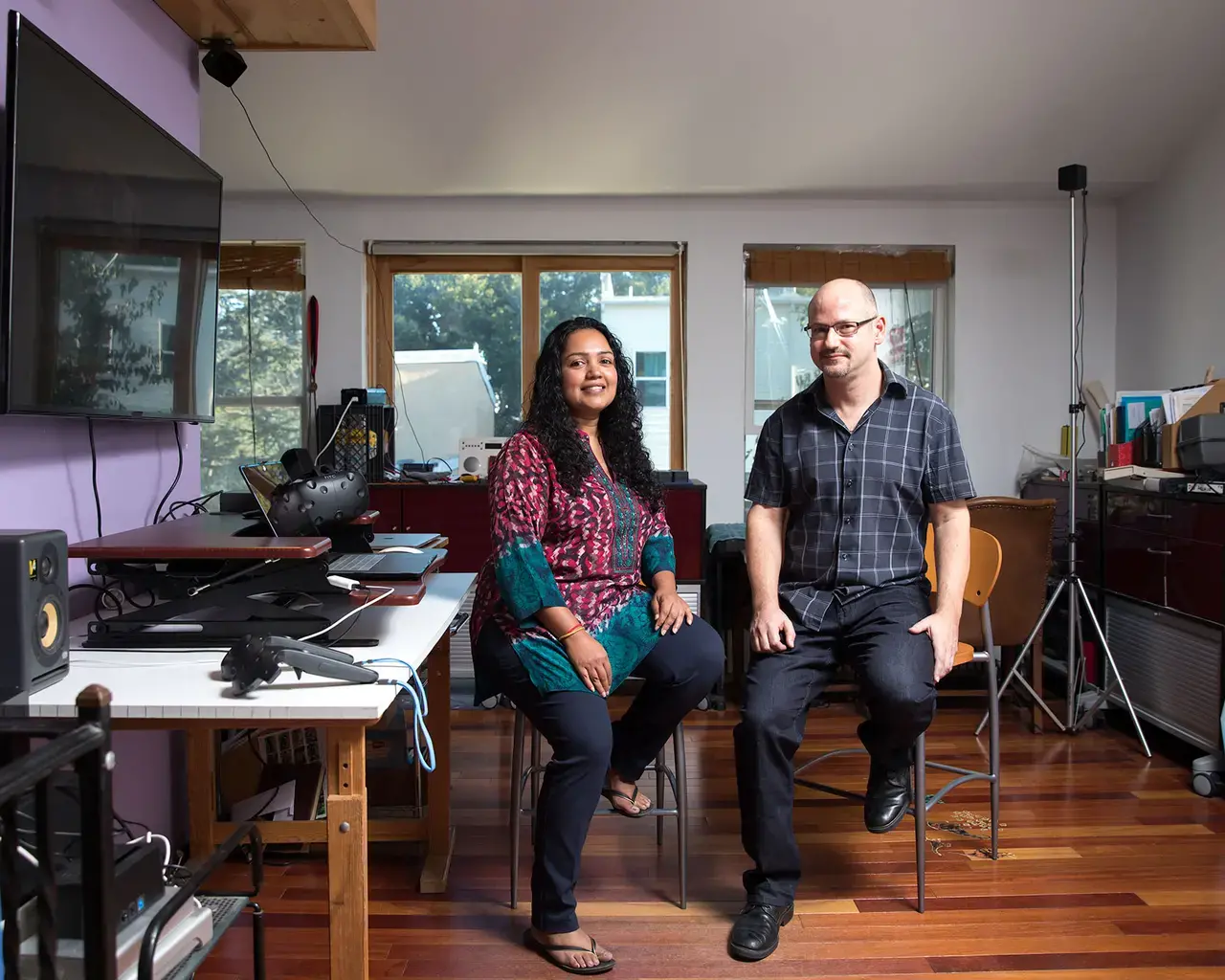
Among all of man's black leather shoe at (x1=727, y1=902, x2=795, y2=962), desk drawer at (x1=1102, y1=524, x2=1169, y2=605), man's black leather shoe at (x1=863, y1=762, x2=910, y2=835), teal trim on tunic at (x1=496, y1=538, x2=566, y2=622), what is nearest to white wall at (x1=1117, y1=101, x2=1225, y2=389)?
desk drawer at (x1=1102, y1=524, x2=1169, y2=605)

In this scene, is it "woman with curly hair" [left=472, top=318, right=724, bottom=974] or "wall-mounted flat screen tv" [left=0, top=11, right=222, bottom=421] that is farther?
"woman with curly hair" [left=472, top=318, right=724, bottom=974]

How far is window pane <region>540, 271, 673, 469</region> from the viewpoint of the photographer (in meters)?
4.55

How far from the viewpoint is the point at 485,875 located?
7.92 ft

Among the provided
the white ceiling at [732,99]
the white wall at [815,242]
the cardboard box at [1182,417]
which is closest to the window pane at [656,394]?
the white wall at [815,242]

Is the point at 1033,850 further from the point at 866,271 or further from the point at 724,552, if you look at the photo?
the point at 866,271

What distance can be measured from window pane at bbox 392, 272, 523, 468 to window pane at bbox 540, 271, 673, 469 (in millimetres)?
170

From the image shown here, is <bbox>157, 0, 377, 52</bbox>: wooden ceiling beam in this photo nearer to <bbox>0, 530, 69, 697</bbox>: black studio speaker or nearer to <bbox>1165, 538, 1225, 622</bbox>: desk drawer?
<bbox>0, 530, 69, 697</bbox>: black studio speaker

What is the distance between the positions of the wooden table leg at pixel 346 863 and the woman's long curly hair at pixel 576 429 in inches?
37.0

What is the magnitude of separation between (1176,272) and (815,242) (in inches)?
58.1

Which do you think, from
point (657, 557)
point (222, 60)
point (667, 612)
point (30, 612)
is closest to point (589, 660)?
point (667, 612)

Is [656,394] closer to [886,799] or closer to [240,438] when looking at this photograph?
[240,438]

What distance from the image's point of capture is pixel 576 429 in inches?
89.5

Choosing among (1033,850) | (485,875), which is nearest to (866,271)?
(1033,850)

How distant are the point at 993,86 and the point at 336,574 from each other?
10.6 ft
